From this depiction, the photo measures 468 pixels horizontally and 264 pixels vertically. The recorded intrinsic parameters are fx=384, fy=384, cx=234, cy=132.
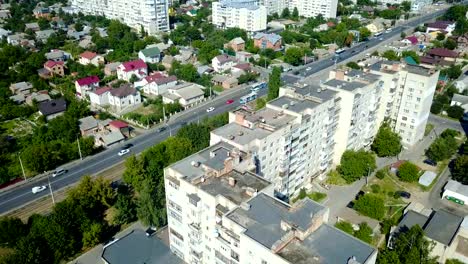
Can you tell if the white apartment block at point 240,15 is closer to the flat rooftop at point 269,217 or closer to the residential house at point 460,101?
the residential house at point 460,101

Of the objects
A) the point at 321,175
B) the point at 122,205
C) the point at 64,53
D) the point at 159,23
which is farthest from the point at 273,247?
the point at 159,23

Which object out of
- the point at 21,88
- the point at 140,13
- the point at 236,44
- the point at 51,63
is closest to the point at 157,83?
the point at 21,88

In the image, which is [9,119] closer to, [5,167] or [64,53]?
[5,167]

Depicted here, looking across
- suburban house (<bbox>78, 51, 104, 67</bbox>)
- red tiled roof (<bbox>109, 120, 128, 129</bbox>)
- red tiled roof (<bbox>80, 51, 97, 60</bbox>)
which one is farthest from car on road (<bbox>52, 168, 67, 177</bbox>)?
red tiled roof (<bbox>80, 51, 97, 60</bbox>)

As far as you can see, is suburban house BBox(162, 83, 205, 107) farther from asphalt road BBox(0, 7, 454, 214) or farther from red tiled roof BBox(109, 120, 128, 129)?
red tiled roof BBox(109, 120, 128, 129)

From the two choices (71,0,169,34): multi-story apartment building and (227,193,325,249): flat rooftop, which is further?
(71,0,169,34): multi-story apartment building

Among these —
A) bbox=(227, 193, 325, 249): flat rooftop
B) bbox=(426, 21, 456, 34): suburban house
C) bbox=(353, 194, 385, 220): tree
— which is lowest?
bbox=(353, 194, 385, 220): tree

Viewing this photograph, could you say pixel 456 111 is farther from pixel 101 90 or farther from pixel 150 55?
pixel 150 55
